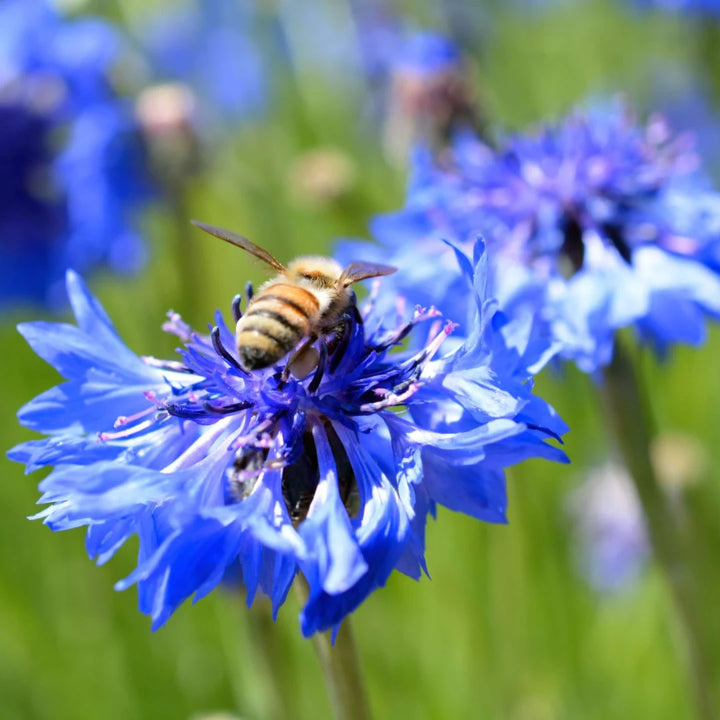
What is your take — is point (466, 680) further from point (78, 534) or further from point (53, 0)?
point (53, 0)

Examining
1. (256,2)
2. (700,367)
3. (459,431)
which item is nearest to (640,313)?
(459,431)

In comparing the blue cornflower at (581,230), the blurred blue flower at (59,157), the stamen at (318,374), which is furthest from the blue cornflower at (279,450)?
the blurred blue flower at (59,157)

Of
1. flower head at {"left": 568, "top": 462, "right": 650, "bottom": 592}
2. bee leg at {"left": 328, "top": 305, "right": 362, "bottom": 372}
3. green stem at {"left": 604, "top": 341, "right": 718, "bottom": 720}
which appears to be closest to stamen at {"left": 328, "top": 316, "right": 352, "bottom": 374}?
bee leg at {"left": 328, "top": 305, "right": 362, "bottom": 372}

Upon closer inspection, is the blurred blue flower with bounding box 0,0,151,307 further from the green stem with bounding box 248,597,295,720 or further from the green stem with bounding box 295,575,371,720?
the green stem with bounding box 295,575,371,720

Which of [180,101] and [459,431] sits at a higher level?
[180,101]

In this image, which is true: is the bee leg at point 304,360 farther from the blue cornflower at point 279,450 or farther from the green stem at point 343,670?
the green stem at point 343,670

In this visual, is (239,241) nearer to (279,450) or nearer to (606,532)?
(279,450)
